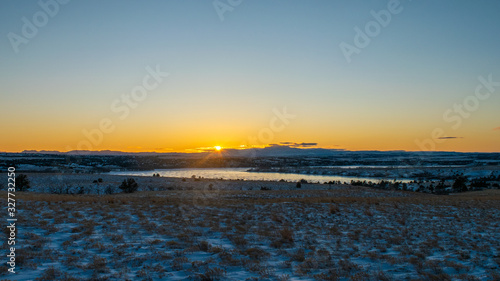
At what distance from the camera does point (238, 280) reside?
627 centimetres

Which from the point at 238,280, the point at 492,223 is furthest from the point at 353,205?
the point at 238,280

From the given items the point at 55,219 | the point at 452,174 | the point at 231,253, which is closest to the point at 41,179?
the point at 55,219

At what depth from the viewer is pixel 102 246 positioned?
26.9 feet

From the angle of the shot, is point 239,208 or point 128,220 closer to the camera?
point 128,220

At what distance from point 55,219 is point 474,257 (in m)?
12.3

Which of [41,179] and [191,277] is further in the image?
[41,179]

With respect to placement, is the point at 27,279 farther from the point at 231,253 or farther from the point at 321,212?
the point at 321,212

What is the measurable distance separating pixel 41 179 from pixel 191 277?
35118 mm

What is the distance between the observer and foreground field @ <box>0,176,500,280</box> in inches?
263

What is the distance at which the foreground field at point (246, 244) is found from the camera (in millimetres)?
6672

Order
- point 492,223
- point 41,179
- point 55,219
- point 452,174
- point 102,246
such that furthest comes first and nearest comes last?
point 452,174
point 41,179
point 492,223
point 55,219
point 102,246

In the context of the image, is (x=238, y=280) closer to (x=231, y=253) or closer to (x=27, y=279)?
(x=231, y=253)

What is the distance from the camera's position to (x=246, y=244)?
890cm

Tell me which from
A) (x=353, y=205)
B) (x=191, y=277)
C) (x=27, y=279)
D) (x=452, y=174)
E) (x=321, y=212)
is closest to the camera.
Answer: (x=27, y=279)
